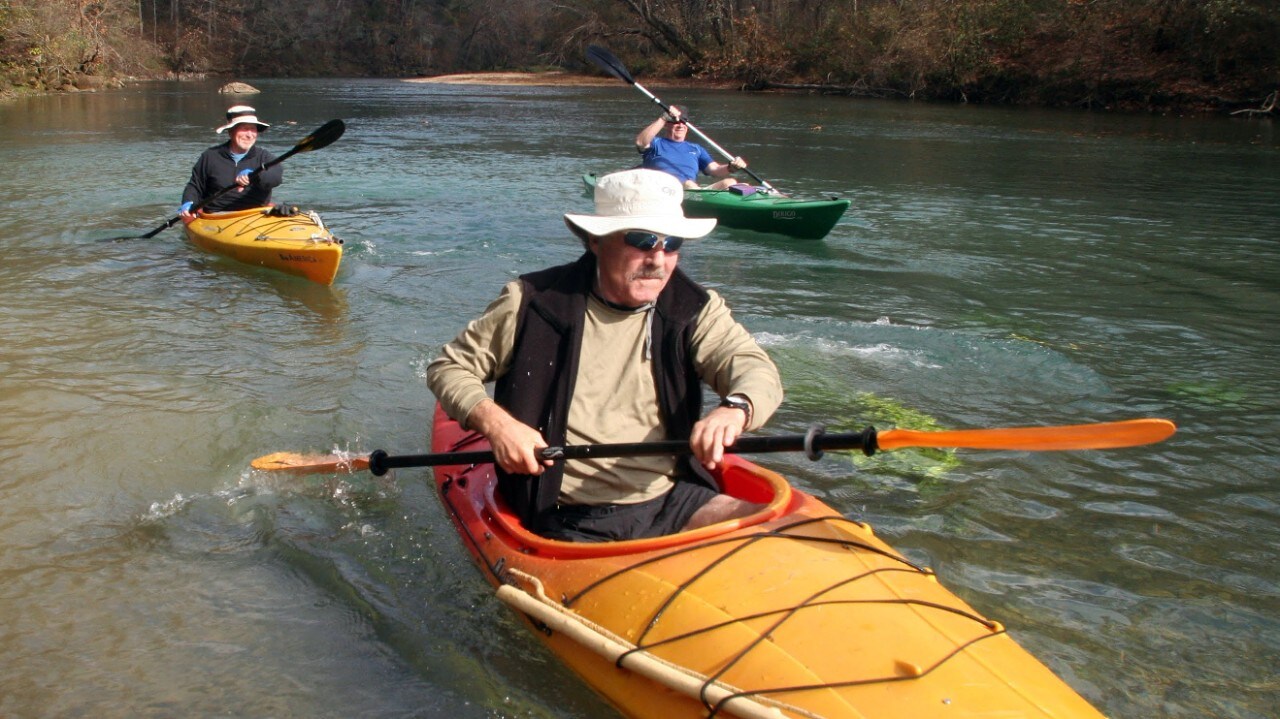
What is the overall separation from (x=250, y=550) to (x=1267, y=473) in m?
4.46

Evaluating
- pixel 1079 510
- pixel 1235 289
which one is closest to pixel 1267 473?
pixel 1079 510

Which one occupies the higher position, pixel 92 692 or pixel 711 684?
pixel 711 684

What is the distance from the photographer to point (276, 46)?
2072 inches

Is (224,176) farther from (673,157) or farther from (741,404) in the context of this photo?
(741,404)

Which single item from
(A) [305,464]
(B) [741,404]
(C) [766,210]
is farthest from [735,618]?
(C) [766,210]

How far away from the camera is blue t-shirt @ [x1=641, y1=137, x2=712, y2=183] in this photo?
1084 centimetres

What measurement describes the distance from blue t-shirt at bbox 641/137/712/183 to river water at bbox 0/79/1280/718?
750 millimetres

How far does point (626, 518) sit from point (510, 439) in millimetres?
515

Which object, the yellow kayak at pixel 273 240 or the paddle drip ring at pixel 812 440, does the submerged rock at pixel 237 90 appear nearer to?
the yellow kayak at pixel 273 240

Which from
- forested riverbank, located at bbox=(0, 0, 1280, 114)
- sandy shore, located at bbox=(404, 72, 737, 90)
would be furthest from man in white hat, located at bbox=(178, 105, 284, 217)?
sandy shore, located at bbox=(404, 72, 737, 90)

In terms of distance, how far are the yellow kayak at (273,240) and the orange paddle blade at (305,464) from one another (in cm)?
393

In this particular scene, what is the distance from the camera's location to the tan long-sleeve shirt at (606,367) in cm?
327

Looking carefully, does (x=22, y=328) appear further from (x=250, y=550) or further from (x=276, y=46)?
(x=276, y=46)

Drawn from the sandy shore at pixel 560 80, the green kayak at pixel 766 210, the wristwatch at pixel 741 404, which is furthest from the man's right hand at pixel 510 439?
the sandy shore at pixel 560 80
